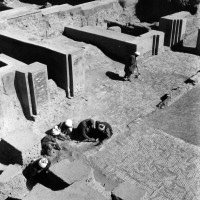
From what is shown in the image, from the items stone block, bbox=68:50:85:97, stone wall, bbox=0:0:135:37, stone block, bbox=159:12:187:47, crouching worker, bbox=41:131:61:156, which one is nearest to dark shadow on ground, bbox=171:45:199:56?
stone block, bbox=159:12:187:47

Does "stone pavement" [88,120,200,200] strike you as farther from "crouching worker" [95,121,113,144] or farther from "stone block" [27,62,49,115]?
"stone block" [27,62,49,115]

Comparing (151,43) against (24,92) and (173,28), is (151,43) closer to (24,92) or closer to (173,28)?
(173,28)

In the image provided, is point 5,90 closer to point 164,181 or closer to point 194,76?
point 164,181

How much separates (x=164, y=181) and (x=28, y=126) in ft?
13.7

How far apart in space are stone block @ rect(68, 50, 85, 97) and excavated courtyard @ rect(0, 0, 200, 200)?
0.96ft

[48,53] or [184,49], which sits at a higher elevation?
[48,53]

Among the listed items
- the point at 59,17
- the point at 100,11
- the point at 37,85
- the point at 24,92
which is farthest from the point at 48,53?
the point at 100,11

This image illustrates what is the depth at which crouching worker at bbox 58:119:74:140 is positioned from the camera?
867cm

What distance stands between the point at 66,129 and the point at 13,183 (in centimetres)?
237

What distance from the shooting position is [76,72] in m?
10.2

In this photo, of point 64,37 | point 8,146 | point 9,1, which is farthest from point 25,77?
point 9,1

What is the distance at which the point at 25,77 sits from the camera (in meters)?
8.75

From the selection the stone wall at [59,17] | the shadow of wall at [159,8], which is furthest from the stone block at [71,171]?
the shadow of wall at [159,8]

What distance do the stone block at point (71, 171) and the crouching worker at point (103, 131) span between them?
1.90 meters
